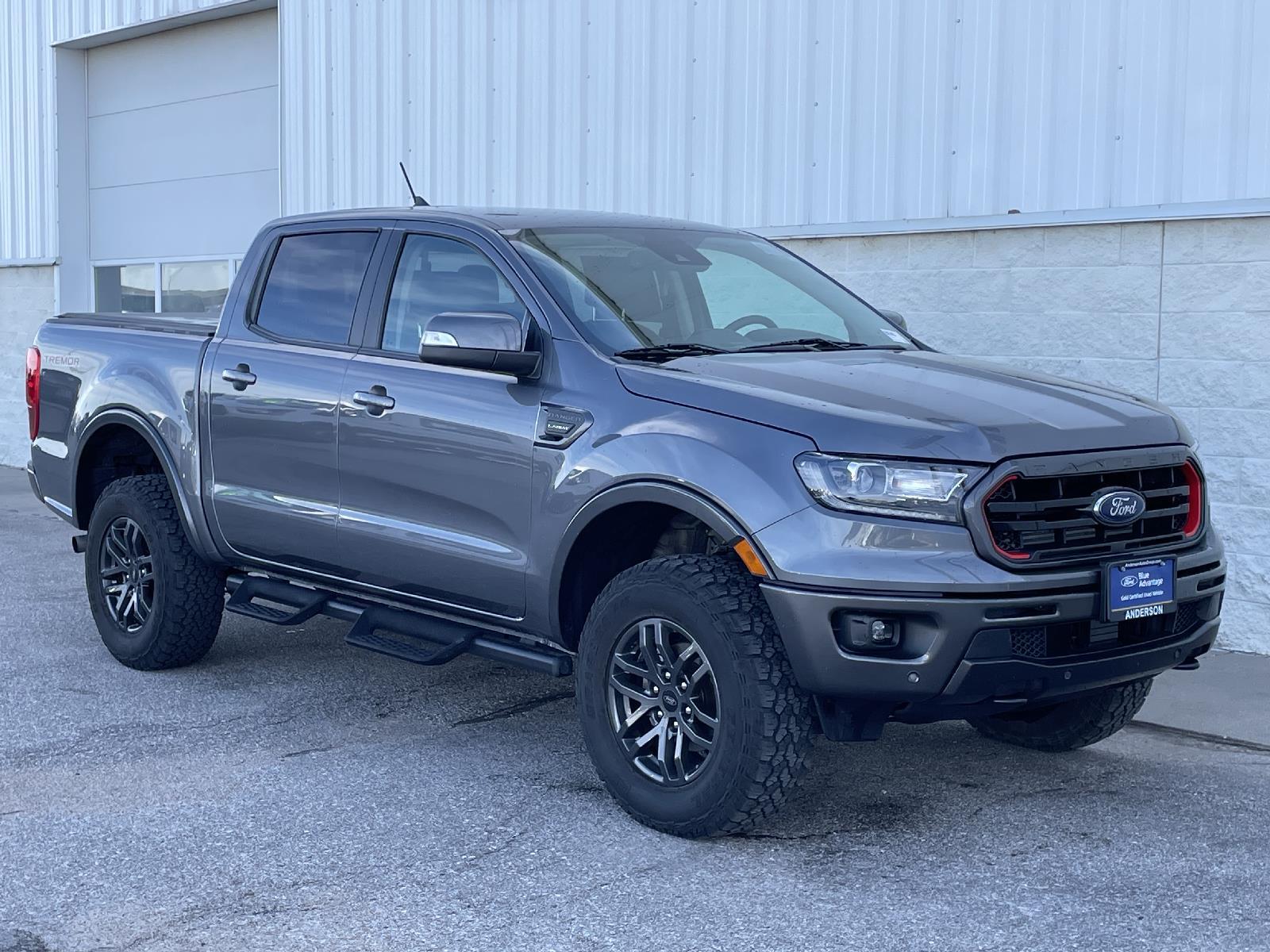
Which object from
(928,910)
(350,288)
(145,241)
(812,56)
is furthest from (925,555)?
(145,241)

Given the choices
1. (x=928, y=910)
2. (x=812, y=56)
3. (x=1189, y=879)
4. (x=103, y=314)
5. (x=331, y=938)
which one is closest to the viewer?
(x=331, y=938)

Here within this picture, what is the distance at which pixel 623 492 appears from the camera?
4.68 metres

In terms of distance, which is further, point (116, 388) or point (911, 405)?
point (116, 388)

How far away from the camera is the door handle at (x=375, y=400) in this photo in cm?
547

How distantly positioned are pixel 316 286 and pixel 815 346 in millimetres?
2037

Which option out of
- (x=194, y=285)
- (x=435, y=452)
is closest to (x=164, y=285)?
(x=194, y=285)

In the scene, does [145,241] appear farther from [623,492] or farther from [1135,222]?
[623,492]

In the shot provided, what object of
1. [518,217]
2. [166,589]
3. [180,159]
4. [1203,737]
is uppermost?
[180,159]

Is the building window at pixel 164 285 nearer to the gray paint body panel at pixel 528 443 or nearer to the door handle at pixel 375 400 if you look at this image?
the gray paint body panel at pixel 528 443

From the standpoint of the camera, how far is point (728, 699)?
439cm

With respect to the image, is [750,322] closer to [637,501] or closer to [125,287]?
[637,501]

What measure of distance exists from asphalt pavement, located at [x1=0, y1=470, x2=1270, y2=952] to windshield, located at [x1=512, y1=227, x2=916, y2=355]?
4.96 feet

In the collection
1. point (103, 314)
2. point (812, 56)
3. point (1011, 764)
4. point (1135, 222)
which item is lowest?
point (1011, 764)

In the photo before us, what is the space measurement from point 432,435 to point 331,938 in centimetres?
195
